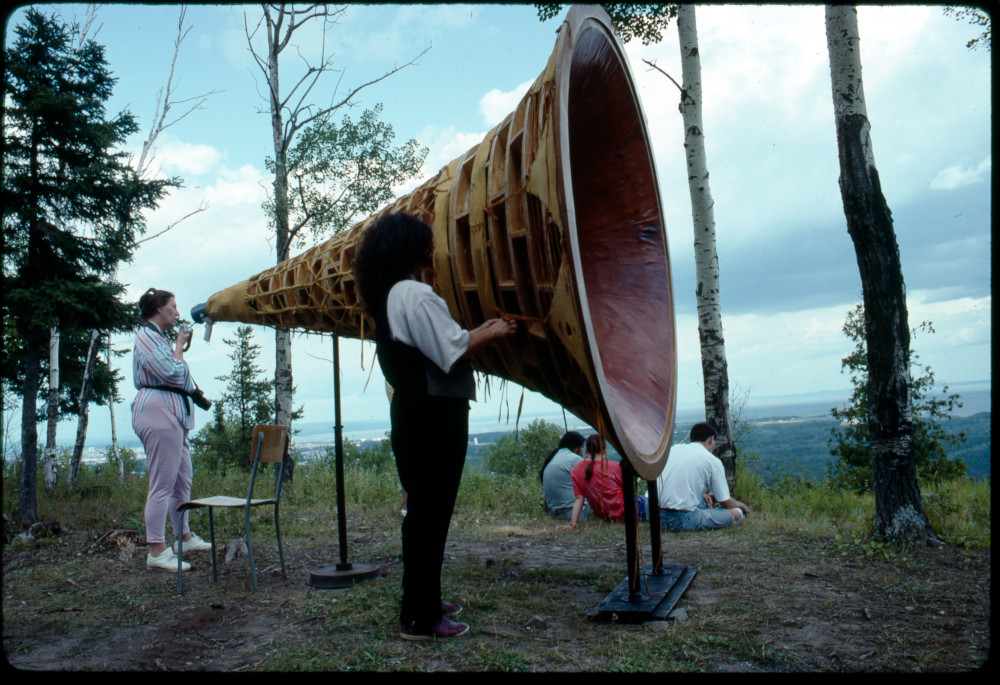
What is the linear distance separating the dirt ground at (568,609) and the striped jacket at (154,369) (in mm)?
1117

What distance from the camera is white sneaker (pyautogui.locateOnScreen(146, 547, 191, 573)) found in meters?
4.43

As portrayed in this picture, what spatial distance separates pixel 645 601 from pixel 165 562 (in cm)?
318

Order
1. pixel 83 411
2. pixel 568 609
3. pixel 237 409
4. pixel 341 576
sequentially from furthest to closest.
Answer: pixel 237 409 → pixel 83 411 → pixel 341 576 → pixel 568 609

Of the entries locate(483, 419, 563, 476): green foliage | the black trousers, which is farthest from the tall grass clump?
locate(483, 419, 563, 476): green foliage

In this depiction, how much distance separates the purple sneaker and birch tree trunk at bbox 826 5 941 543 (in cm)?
300

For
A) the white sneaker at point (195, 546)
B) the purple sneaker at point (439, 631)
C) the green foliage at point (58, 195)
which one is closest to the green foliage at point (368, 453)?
the green foliage at point (58, 195)

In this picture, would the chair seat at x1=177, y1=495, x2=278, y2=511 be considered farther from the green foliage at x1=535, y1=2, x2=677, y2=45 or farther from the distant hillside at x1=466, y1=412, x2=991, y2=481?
the green foliage at x1=535, y1=2, x2=677, y2=45

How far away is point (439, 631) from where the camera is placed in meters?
2.72

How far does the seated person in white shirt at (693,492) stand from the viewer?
539 centimetres

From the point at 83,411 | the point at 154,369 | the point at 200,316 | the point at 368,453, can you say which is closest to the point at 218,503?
the point at 154,369

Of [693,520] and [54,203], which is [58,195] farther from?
[693,520]

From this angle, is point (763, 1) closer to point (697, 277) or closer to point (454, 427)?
point (454, 427)

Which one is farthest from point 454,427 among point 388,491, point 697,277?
point 388,491

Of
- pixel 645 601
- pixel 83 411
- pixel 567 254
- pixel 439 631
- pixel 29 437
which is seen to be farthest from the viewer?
pixel 83 411
